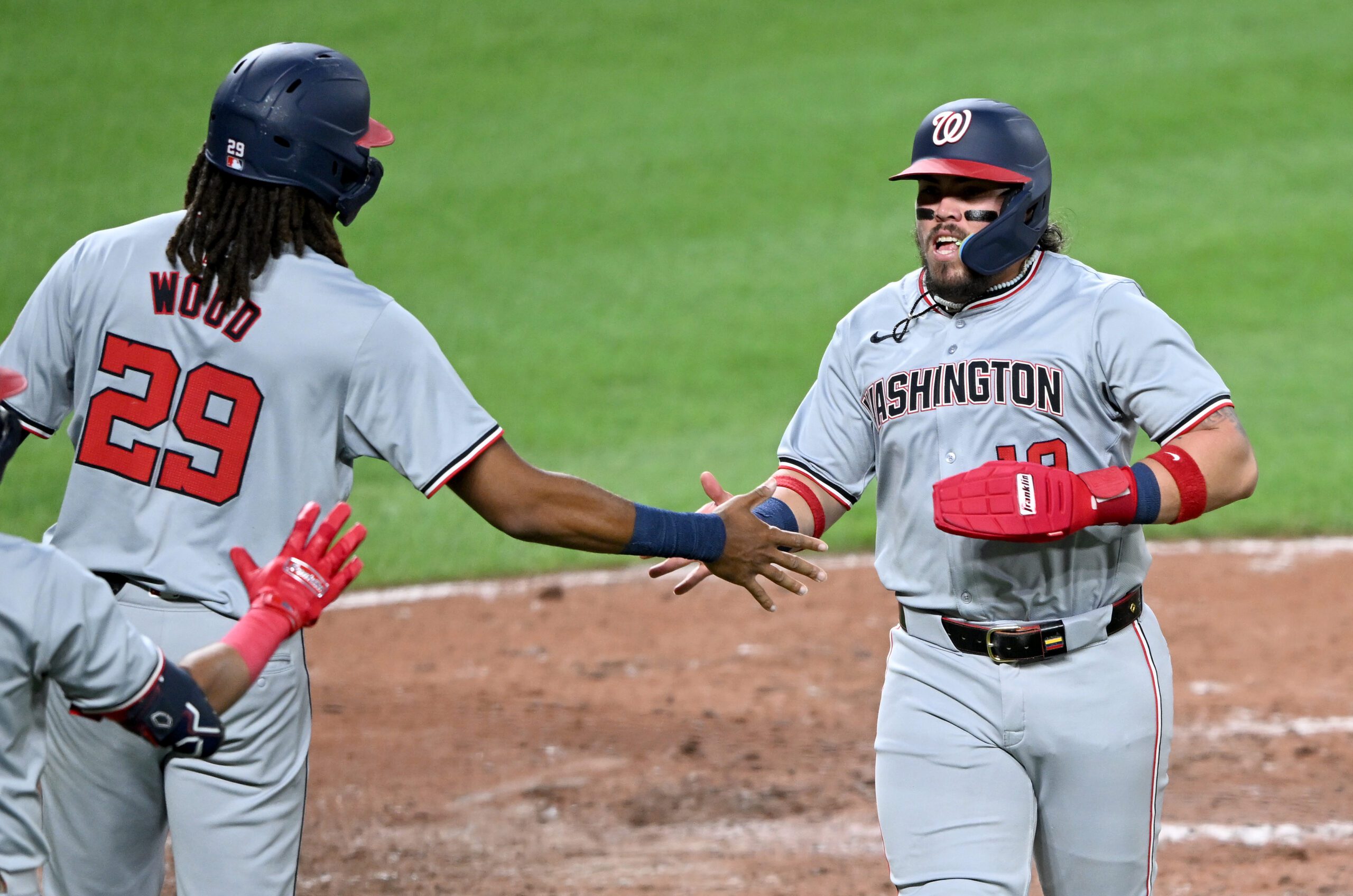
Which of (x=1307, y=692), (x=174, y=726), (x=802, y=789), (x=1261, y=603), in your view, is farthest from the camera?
(x=1261, y=603)

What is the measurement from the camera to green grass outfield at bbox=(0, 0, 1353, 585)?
36.2 ft

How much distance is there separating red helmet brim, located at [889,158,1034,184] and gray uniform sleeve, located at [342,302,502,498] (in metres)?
1.18

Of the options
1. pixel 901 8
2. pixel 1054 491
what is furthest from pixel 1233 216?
pixel 1054 491

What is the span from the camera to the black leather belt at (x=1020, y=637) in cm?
352

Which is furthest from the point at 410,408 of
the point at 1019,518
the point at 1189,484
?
the point at 1189,484

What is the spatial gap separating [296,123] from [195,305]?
0.43 m

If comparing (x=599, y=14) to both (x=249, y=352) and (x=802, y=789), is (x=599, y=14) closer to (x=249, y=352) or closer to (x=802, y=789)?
(x=802, y=789)

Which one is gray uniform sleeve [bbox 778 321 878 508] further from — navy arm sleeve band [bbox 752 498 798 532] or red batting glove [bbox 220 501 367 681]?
red batting glove [bbox 220 501 367 681]

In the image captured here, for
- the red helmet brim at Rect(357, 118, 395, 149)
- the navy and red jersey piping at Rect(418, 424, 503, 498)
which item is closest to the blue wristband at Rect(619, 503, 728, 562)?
the navy and red jersey piping at Rect(418, 424, 503, 498)

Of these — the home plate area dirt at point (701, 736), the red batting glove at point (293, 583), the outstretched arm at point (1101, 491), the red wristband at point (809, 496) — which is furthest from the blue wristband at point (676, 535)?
the home plate area dirt at point (701, 736)

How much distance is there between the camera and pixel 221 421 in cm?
309

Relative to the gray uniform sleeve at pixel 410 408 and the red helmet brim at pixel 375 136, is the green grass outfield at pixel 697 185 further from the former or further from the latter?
the gray uniform sleeve at pixel 410 408

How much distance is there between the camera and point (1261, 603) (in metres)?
7.84

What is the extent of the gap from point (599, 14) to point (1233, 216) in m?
9.07
